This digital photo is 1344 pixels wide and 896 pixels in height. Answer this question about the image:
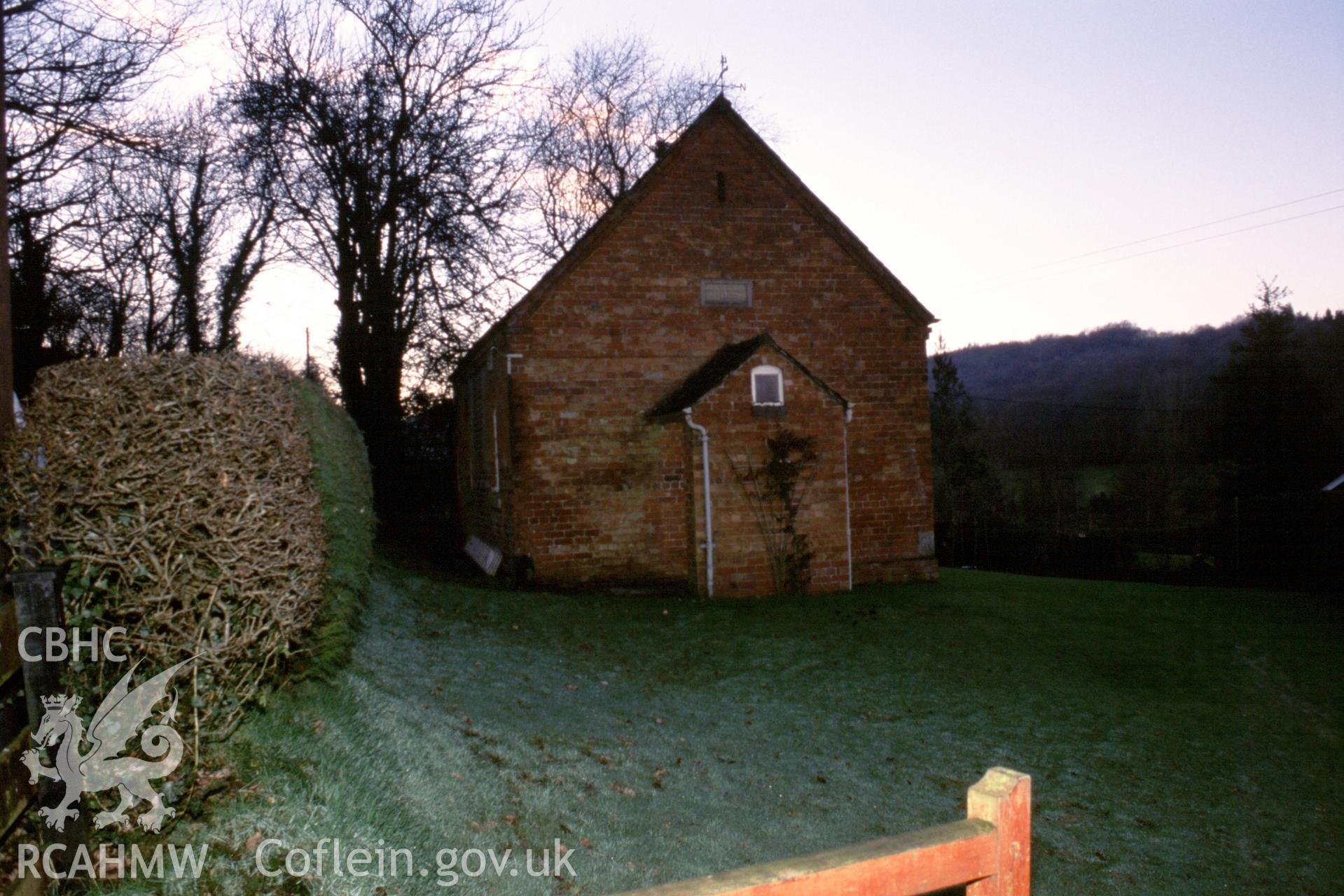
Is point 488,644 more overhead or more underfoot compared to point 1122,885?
more overhead

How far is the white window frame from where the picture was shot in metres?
14.6

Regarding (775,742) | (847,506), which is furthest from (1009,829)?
(847,506)

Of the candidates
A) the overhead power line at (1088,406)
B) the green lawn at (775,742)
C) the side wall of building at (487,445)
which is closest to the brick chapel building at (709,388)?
the side wall of building at (487,445)

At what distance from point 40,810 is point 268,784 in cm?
99

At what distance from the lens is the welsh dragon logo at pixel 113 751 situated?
358 centimetres

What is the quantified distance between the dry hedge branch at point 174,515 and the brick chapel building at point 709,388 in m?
10.3

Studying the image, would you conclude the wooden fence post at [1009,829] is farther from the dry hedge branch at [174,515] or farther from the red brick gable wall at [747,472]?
the red brick gable wall at [747,472]

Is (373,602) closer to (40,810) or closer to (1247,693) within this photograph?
(40,810)

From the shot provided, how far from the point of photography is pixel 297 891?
3859mm

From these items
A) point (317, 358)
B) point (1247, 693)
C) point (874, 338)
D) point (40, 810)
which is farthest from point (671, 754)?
point (317, 358)

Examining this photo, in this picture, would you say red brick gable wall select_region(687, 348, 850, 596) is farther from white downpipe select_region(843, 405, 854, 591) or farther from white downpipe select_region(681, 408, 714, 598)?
white downpipe select_region(843, 405, 854, 591)

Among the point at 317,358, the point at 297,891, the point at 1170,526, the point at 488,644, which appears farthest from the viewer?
the point at 1170,526

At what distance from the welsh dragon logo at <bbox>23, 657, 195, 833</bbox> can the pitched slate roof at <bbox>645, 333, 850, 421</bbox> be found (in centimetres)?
1088

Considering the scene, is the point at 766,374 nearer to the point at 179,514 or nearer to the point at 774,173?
the point at 774,173
